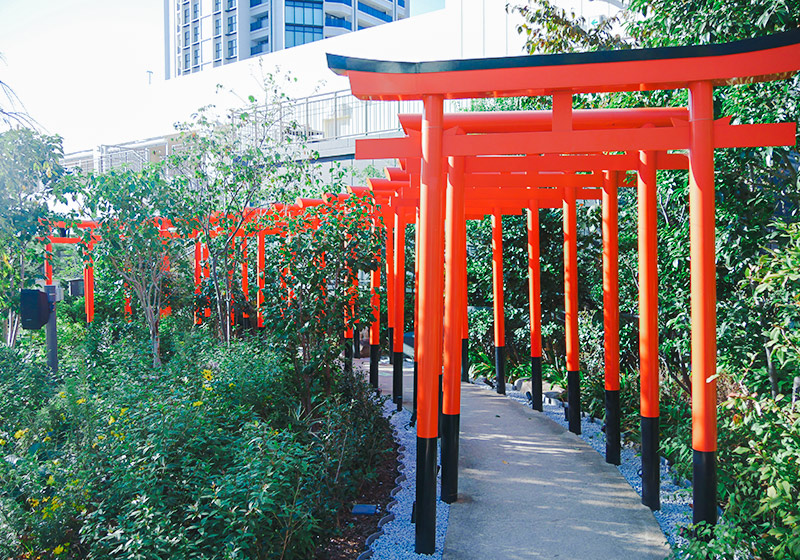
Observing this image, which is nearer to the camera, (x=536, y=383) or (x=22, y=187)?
(x=22, y=187)

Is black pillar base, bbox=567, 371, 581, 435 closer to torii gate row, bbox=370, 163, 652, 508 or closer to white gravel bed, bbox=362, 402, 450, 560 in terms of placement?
torii gate row, bbox=370, 163, 652, 508

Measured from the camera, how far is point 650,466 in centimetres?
528

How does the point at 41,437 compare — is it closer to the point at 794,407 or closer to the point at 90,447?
the point at 90,447

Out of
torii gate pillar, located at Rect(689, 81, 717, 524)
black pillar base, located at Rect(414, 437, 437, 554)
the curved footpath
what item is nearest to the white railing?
the curved footpath

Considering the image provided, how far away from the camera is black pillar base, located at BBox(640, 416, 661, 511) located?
→ 525 cm

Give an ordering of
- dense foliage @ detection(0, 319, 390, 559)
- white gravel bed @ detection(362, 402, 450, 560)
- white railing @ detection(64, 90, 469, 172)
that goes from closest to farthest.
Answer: dense foliage @ detection(0, 319, 390, 559), white gravel bed @ detection(362, 402, 450, 560), white railing @ detection(64, 90, 469, 172)

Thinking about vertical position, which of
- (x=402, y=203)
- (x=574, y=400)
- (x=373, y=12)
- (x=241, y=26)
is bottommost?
(x=574, y=400)

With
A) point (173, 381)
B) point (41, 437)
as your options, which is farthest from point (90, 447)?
point (173, 381)

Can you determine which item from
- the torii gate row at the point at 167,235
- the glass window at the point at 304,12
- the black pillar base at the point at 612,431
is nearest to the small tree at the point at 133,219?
the torii gate row at the point at 167,235

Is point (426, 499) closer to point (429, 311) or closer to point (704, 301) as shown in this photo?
point (429, 311)

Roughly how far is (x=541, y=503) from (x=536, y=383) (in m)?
3.25

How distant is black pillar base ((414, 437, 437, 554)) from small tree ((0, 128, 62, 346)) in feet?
10.8

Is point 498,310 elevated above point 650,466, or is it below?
above

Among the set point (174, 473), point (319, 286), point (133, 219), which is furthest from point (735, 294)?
point (133, 219)
